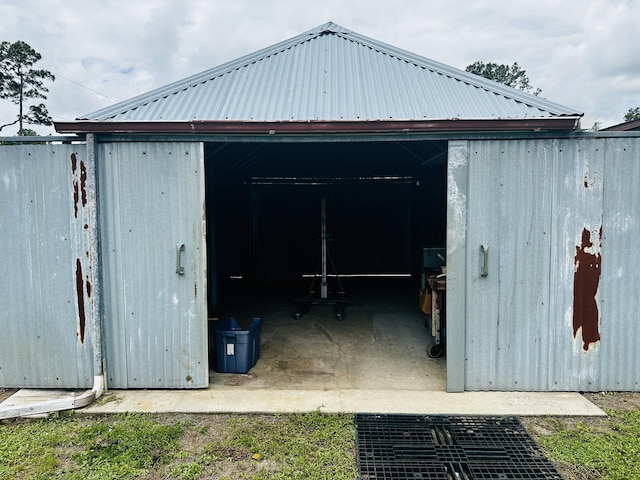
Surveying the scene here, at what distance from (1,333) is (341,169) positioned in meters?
8.20

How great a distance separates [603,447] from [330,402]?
212 cm

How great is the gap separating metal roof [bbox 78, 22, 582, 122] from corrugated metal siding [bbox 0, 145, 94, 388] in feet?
2.26

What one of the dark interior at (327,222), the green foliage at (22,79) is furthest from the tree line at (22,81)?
the dark interior at (327,222)

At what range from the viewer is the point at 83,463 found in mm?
2930

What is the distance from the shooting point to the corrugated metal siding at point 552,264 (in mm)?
3943

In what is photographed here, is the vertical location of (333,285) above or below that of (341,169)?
below

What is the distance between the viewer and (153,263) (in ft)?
13.3

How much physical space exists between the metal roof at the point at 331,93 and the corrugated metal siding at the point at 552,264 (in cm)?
47

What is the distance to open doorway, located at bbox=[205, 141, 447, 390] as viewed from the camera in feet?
23.3

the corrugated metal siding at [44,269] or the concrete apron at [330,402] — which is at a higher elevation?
the corrugated metal siding at [44,269]

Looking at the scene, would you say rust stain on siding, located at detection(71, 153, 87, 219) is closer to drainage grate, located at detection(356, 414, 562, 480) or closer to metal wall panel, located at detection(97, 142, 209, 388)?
metal wall panel, located at detection(97, 142, 209, 388)

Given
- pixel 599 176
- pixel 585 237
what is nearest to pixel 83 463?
pixel 585 237

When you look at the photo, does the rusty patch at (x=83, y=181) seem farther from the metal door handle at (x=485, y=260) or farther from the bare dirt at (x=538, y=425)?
the metal door handle at (x=485, y=260)

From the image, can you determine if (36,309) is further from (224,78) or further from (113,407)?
(224,78)
